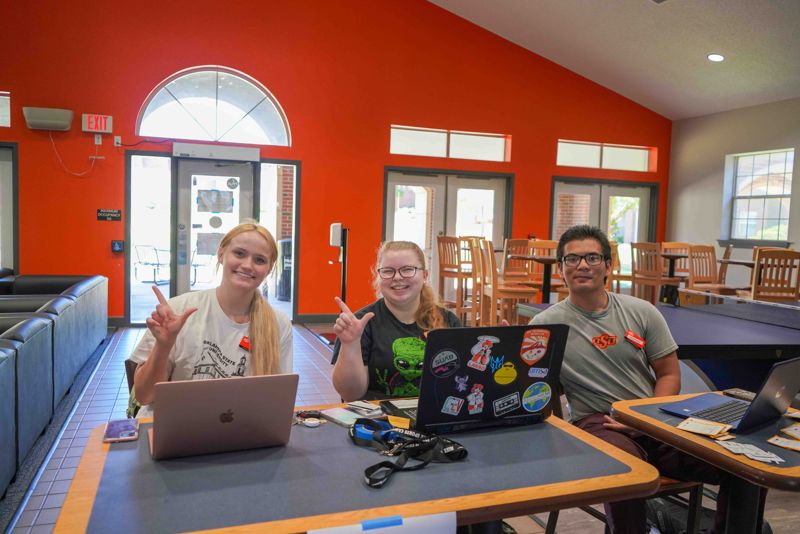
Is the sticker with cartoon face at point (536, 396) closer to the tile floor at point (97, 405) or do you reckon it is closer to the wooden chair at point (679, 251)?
the tile floor at point (97, 405)

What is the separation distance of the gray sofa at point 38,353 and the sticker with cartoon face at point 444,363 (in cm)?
196

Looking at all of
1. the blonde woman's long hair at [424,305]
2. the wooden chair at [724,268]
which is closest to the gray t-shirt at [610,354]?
the blonde woman's long hair at [424,305]

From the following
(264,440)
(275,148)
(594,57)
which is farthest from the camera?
(594,57)

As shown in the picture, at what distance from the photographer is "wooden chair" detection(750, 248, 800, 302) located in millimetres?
5570

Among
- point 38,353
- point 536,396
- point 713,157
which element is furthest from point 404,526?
point 713,157

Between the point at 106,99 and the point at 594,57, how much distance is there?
6.00 m

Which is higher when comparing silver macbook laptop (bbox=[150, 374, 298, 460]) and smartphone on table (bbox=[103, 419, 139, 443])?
silver macbook laptop (bbox=[150, 374, 298, 460])

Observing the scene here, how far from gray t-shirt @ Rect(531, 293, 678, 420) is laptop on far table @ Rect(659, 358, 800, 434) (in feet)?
1.03

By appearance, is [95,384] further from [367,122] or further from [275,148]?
[367,122]

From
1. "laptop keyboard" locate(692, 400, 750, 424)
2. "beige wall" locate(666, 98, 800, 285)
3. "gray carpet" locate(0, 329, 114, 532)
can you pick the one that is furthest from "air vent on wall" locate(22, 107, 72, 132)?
"beige wall" locate(666, 98, 800, 285)

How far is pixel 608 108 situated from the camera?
8.66 meters

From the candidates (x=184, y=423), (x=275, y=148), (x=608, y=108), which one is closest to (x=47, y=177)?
(x=275, y=148)

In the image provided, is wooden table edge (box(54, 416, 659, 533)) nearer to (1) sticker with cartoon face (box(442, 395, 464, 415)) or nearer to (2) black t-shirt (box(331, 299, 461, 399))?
(1) sticker with cartoon face (box(442, 395, 464, 415))

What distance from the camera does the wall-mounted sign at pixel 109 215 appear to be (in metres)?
6.69
